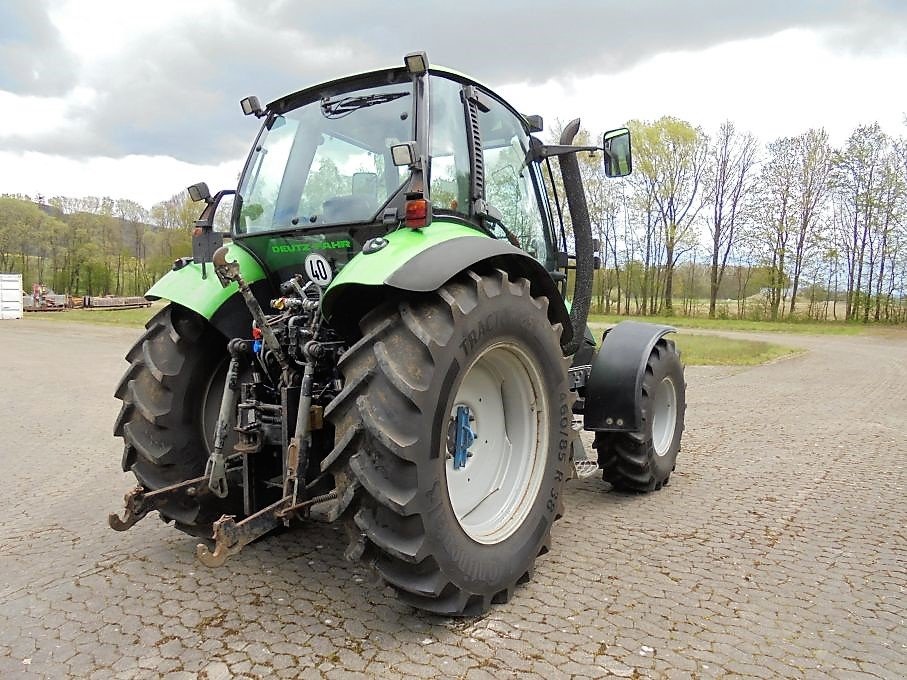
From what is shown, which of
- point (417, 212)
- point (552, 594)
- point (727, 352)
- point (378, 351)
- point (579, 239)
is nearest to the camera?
point (378, 351)

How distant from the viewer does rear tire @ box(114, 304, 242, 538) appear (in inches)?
137

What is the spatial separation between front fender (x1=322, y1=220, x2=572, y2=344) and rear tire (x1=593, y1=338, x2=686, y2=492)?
1.94m

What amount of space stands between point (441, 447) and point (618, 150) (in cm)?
257

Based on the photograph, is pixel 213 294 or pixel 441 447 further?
pixel 213 294

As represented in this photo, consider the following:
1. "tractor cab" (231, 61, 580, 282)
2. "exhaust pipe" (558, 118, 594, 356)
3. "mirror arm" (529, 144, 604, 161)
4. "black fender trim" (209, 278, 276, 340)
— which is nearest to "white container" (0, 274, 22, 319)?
"tractor cab" (231, 61, 580, 282)

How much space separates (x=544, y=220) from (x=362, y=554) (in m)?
2.72

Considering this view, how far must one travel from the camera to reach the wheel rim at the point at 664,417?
5180 millimetres

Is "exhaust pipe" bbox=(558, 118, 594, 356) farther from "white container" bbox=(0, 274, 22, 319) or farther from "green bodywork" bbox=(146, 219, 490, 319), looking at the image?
"white container" bbox=(0, 274, 22, 319)

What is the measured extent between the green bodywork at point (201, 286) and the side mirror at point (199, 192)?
0.48 meters

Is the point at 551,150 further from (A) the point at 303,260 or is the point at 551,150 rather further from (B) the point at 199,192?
(B) the point at 199,192

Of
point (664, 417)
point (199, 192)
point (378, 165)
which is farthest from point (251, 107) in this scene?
point (664, 417)

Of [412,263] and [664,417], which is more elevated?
[412,263]

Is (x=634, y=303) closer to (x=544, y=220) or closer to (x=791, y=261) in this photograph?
(x=791, y=261)

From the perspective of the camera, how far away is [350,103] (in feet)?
12.0
